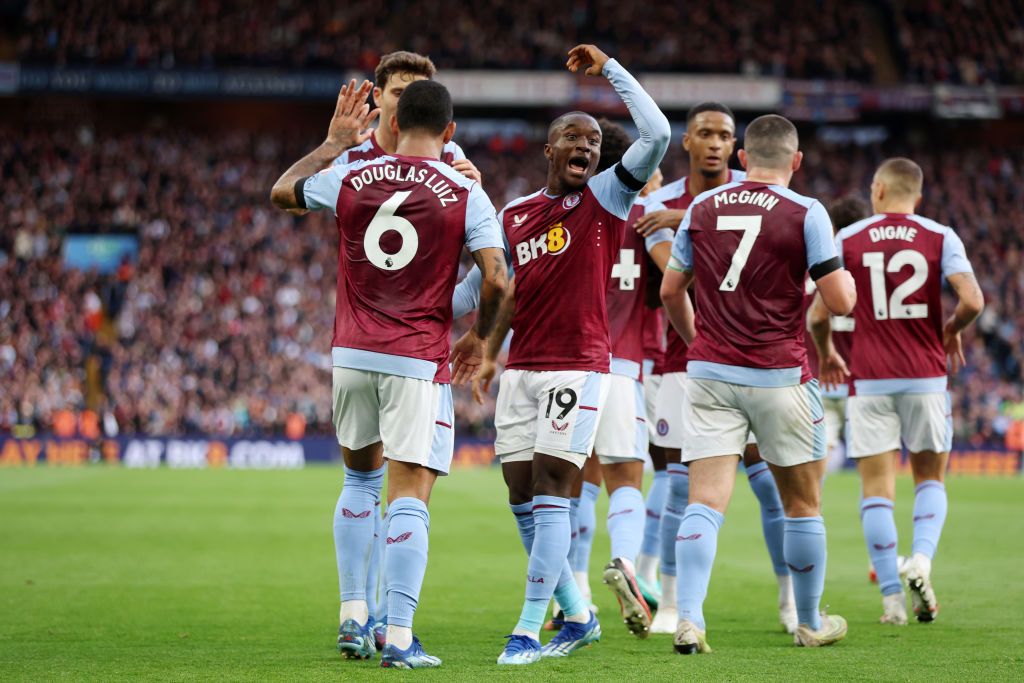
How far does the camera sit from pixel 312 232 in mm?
34906

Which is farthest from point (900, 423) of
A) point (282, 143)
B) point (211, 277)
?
point (282, 143)

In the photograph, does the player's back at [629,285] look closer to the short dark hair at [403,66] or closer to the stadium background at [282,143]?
the short dark hair at [403,66]

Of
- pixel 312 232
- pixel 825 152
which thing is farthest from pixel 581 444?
pixel 825 152

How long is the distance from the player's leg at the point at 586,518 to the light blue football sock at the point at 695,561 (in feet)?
5.08

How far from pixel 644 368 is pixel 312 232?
27.9m

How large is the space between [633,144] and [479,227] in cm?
87

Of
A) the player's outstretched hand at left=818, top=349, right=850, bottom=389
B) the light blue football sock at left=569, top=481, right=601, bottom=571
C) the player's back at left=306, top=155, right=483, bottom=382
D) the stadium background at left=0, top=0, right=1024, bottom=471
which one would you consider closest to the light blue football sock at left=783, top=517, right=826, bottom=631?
the player's outstretched hand at left=818, top=349, right=850, bottom=389

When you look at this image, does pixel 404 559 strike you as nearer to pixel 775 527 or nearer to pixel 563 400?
pixel 563 400

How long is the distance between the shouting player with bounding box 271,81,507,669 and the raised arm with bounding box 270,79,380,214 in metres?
0.12

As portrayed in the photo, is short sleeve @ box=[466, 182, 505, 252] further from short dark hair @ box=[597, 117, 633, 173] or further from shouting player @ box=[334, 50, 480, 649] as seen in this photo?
short dark hair @ box=[597, 117, 633, 173]

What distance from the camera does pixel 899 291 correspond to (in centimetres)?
762

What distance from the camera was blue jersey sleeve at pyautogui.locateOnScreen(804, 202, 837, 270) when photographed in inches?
231

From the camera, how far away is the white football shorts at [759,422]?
19.5 ft

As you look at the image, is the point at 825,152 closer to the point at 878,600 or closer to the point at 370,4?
the point at 370,4
